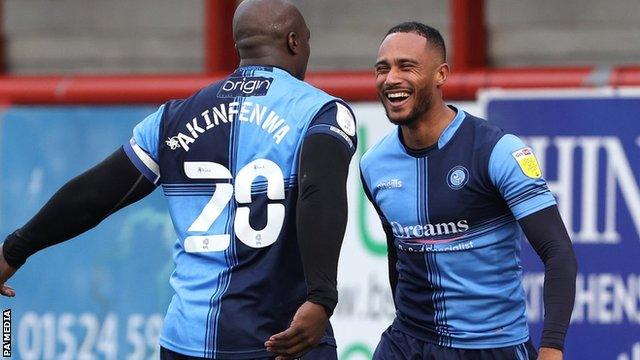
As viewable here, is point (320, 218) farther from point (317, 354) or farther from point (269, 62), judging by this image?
point (269, 62)

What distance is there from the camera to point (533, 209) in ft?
14.6

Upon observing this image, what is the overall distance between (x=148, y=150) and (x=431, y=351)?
116cm

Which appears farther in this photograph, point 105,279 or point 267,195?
point 105,279

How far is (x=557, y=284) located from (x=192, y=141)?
45.6 inches

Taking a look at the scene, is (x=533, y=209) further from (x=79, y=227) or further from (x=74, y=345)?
(x=74, y=345)

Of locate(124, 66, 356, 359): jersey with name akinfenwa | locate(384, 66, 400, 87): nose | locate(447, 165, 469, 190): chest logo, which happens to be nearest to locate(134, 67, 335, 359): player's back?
locate(124, 66, 356, 359): jersey with name akinfenwa

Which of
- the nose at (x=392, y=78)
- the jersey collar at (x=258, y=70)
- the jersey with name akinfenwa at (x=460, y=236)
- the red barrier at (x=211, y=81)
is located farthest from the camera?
the red barrier at (x=211, y=81)

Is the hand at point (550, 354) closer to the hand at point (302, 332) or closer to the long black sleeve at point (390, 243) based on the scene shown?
the hand at point (302, 332)

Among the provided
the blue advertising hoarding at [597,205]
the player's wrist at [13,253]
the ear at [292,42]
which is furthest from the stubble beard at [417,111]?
the blue advertising hoarding at [597,205]

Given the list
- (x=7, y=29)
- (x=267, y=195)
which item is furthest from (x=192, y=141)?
(x=7, y=29)

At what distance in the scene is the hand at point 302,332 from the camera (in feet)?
13.1

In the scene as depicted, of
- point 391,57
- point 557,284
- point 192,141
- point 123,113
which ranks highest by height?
point 123,113

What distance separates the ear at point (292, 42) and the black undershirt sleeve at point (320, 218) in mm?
463

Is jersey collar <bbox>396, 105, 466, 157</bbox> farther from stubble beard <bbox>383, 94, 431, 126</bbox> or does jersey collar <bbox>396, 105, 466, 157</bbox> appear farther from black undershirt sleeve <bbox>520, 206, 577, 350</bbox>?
black undershirt sleeve <bbox>520, 206, 577, 350</bbox>
